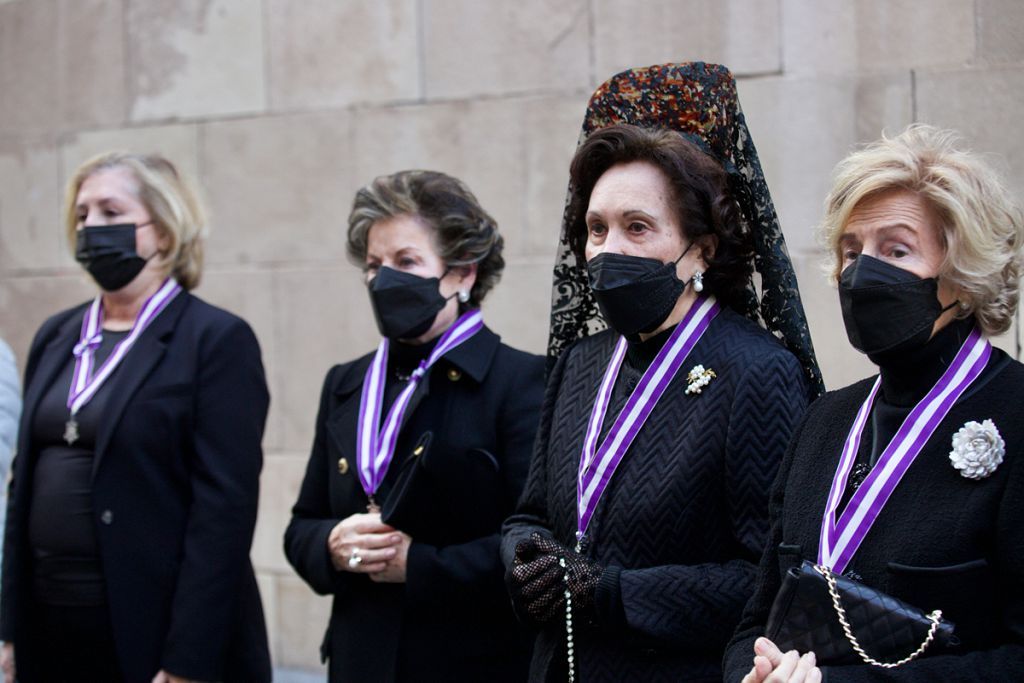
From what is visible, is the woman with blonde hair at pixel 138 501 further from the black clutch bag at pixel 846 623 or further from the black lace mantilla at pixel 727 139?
the black clutch bag at pixel 846 623

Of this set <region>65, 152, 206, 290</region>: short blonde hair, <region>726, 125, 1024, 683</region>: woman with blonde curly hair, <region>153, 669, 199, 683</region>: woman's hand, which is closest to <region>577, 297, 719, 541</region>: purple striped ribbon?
<region>726, 125, 1024, 683</region>: woman with blonde curly hair

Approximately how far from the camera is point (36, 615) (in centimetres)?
398

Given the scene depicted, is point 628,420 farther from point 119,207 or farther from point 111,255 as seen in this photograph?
point 119,207

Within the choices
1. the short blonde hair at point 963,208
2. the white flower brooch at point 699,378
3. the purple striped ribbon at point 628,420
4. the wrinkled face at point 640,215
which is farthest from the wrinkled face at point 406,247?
the short blonde hair at point 963,208

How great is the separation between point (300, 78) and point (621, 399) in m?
3.43

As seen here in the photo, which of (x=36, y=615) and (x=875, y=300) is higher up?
(x=875, y=300)

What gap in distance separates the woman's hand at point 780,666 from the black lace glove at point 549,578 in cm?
53

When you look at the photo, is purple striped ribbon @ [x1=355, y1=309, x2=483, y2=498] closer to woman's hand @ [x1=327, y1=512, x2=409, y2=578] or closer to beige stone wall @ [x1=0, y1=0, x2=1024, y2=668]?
woman's hand @ [x1=327, y1=512, x2=409, y2=578]

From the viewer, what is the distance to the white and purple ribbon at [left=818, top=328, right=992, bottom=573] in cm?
231

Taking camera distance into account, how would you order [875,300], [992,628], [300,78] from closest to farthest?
[992,628] < [875,300] < [300,78]

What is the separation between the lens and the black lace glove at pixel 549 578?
9.16 ft

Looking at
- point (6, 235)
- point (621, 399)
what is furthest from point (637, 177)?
point (6, 235)

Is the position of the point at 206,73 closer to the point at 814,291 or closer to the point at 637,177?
the point at 814,291

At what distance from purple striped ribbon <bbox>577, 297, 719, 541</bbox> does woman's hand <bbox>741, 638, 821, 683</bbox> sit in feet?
2.11
